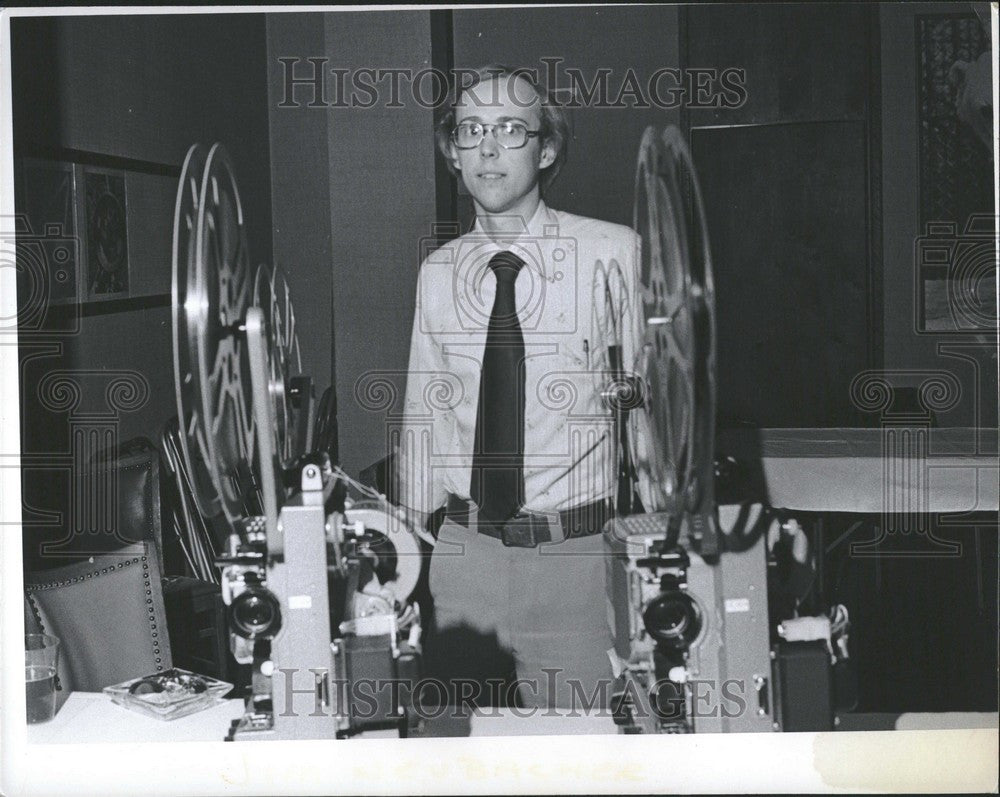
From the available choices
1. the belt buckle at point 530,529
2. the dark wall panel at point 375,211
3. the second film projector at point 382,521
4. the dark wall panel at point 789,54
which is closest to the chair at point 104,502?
the second film projector at point 382,521

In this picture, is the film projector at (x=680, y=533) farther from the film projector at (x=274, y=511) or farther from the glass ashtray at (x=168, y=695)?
the glass ashtray at (x=168, y=695)

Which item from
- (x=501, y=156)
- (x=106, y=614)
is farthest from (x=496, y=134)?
(x=106, y=614)

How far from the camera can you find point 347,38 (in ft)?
7.34

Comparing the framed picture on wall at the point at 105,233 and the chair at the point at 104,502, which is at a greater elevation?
the framed picture on wall at the point at 105,233

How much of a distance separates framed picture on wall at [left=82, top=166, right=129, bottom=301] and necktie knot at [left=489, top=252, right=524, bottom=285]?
2.09ft

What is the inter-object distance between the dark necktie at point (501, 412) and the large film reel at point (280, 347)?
0.32m

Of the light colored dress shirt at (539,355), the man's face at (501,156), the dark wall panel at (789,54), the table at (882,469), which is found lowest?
the table at (882,469)

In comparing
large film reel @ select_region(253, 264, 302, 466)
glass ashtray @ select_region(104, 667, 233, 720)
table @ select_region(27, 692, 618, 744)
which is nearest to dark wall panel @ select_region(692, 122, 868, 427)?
table @ select_region(27, 692, 618, 744)

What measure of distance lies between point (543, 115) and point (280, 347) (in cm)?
60

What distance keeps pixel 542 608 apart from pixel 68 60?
127 cm

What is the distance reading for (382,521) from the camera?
223 centimetres

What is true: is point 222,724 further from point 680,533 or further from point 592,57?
point 592,57

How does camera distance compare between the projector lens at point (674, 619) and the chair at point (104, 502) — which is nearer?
the projector lens at point (674, 619)

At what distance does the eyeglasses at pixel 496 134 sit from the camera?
2225 mm
